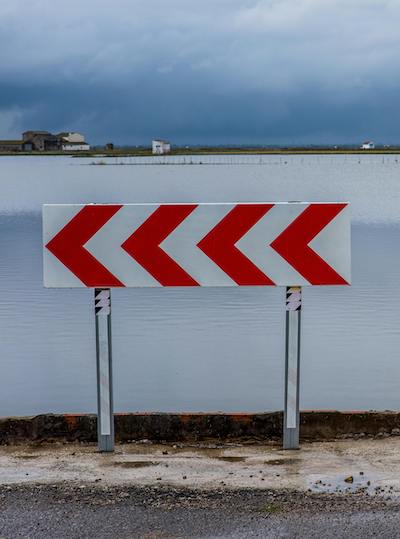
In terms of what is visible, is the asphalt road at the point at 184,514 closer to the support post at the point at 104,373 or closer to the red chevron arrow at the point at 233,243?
the support post at the point at 104,373

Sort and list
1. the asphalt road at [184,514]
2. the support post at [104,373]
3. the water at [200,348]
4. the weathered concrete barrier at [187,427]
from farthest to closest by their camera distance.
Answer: the water at [200,348], the weathered concrete barrier at [187,427], the support post at [104,373], the asphalt road at [184,514]

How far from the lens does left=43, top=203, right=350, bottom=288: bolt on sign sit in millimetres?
6164

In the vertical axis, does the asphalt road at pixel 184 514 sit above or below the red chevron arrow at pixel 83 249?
below

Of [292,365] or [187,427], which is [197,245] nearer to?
[292,365]

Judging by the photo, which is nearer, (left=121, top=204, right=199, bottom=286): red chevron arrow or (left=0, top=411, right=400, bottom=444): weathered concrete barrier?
(left=121, top=204, right=199, bottom=286): red chevron arrow

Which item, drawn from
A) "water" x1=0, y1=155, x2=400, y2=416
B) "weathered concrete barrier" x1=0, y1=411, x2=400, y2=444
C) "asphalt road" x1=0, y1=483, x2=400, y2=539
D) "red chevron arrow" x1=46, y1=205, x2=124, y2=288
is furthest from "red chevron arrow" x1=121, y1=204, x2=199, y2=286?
"water" x1=0, y1=155, x2=400, y2=416

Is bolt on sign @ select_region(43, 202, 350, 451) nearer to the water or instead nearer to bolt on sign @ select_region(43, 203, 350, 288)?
bolt on sign @ select_region(43, 203, 350, 288)

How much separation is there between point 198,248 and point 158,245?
24 cm

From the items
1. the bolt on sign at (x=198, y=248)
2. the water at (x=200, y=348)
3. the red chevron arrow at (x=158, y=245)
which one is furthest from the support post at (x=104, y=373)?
the water at (x=200, y=348)

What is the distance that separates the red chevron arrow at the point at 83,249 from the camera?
6.17 m

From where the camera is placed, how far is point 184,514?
4.96 m

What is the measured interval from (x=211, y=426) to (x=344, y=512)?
1.91 m

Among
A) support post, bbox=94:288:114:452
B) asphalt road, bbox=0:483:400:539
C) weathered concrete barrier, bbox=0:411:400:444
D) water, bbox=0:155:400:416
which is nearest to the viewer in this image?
asphalt road, bbox=0:483:400:539

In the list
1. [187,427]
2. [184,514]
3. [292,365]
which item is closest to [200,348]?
[187,427]
